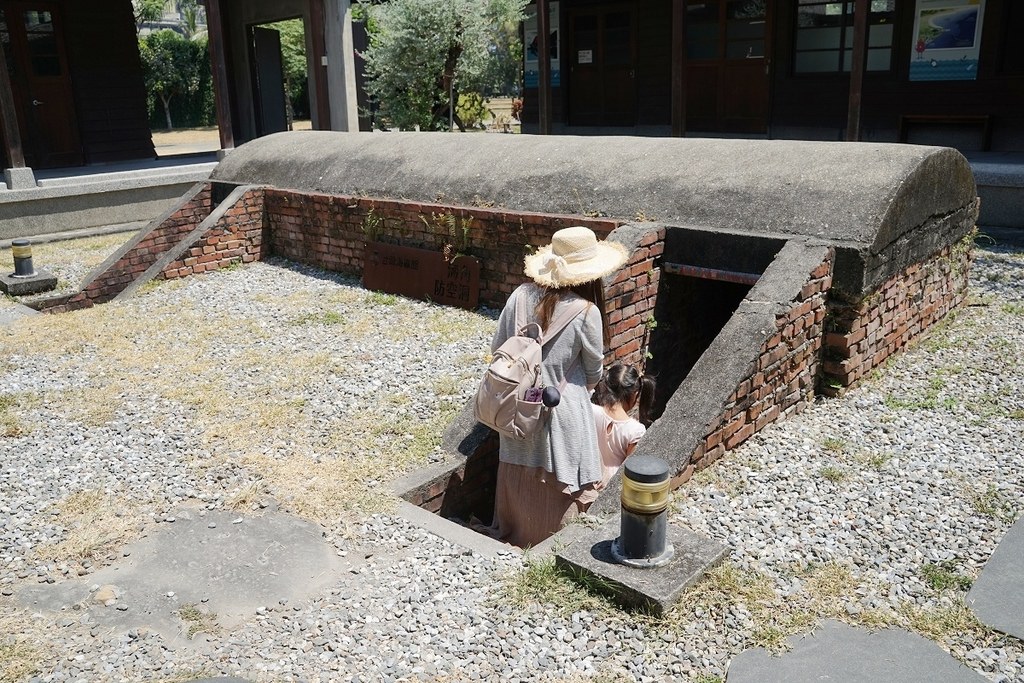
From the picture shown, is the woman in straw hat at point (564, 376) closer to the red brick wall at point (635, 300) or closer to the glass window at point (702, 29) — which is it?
the red brick wall at point (635, 300)

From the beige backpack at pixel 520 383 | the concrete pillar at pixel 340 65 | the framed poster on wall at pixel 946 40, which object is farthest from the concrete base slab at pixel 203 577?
the framed poster on wall at pixel 946 40

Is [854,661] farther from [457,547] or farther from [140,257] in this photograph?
[140,257]

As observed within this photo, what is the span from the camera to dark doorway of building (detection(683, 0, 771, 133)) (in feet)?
49.4

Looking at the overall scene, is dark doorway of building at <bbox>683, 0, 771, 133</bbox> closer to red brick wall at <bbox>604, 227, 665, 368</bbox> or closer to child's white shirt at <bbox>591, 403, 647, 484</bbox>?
red brick wall at <bbox>604, 227, 665, 368</bbox>

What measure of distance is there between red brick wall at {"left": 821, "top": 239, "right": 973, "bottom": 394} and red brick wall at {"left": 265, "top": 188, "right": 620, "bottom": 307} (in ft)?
6.69

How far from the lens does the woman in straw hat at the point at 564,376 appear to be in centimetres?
440

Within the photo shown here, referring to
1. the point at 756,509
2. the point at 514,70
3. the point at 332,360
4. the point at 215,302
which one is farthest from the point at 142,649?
the point at 514,70

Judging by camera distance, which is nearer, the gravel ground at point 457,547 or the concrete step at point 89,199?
the gravel ground at point 457,547

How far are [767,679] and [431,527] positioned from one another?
183 cm

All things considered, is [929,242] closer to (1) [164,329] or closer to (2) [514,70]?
(1) [164,329]

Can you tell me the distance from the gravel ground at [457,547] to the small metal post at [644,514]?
24 cm

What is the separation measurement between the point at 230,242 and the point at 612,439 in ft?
21.9

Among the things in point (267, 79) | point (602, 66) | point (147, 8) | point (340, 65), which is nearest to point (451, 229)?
point (340, 65)

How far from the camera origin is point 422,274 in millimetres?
8555
